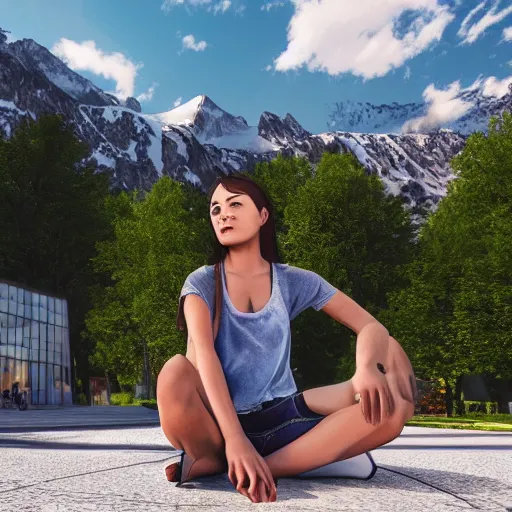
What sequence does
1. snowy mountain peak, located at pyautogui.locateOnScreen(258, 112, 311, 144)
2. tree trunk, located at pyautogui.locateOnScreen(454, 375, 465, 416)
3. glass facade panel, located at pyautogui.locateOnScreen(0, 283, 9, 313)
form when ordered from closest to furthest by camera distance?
tree trunk, located at pyautogui.locateOnScreen(454, 375, 465, 416) → glass facade panel, located at pyautogui.locateOnScreen(0, 283, 9, 313) → snowy mountain peak, located at pyautogui.locateOnScreen(258, 112, 311, 144)

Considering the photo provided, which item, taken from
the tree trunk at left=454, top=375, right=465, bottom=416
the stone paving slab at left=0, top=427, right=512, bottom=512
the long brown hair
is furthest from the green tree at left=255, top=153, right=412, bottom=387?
the long brown hair

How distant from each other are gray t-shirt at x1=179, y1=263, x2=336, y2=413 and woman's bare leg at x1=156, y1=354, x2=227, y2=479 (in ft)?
0.62

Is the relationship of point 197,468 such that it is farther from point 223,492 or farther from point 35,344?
point 35,344

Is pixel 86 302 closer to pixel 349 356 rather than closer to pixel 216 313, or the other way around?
pixel 349 356

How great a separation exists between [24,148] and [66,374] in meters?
13.4

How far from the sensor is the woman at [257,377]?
340cm

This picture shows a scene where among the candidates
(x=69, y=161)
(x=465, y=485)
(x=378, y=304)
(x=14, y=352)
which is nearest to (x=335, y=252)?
(x=378, y=304)

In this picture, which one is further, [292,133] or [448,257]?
[292,133]

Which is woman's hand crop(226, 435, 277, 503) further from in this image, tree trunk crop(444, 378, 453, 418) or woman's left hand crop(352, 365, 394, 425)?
tree trunk crop(444, 378, 453, 418)

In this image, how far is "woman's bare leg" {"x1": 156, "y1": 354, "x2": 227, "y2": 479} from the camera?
3.40 metres

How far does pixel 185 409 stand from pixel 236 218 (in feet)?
3.31

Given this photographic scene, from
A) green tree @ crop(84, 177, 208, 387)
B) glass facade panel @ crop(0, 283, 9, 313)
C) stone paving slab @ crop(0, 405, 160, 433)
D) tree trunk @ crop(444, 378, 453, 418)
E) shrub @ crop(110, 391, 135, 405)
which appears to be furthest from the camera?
shrub @ crop(110, 391, 135, 405)

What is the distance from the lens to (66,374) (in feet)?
137

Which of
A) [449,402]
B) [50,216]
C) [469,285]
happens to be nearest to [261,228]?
[469,285]
